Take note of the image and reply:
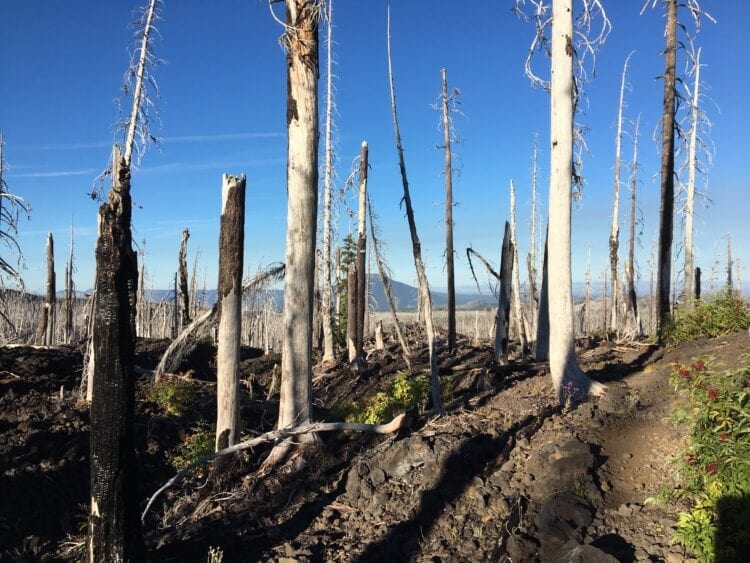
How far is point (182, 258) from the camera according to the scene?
52.4ft

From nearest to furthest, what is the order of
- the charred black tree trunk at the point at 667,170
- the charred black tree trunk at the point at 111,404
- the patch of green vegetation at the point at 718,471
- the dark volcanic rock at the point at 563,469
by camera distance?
1. the patch of green vegetation at the point at 718,471
2. the charred black tree trunk at the point at 111,404
3. the dark volcanic rock at the point at 563,469
4. the charred black tree trunk at the point at 667,170

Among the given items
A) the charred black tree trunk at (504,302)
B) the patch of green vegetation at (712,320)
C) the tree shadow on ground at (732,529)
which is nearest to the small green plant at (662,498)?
the tree shadow on ground at (732,529)

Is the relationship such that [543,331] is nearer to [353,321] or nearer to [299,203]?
[299,203]

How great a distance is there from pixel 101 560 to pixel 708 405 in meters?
5.12

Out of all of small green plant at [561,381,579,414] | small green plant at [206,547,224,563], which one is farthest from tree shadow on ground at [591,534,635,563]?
small green plant at [206,547,224,563]

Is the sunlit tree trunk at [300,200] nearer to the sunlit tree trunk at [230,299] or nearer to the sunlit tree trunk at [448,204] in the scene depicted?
the sunlit tree trunk at [230,299]

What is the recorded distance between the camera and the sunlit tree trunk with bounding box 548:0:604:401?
297 inches

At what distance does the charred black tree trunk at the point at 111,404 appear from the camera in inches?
168

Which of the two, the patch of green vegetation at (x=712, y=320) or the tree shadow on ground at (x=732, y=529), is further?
the patch of green vegetation at (x=712, y=320)

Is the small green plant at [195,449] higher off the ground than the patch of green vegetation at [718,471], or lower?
lower

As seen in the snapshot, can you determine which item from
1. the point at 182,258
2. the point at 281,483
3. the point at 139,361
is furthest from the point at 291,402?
the point at 182,258

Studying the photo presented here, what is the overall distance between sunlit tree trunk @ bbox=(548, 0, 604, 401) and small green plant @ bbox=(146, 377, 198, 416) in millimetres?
6490

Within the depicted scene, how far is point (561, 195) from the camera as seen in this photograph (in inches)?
303

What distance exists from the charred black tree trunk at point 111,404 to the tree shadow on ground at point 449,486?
2159 millimetres
